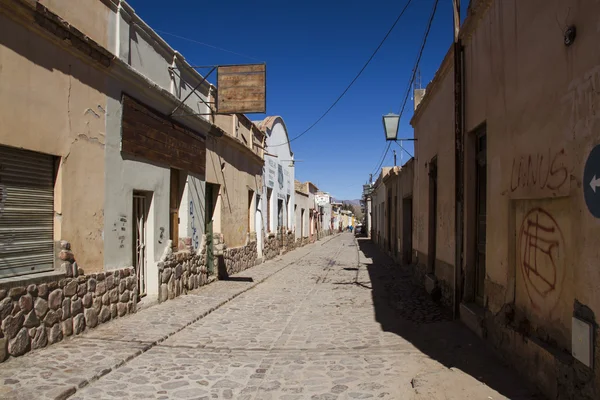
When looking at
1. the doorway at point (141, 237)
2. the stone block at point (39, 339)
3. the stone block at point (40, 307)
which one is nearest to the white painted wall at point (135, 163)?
the doorway at point (141, 237)

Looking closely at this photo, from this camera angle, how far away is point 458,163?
7.34 meters

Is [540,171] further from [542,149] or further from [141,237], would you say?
[141,237]

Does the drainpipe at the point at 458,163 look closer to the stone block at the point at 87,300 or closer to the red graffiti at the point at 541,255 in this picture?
the red graffiti at the point at 541,255

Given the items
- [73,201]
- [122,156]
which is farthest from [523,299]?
[122,156]

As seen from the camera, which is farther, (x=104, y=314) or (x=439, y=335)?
(x=104, y=314)

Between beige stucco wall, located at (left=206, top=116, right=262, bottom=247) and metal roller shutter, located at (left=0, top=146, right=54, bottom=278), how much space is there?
20.6 ft

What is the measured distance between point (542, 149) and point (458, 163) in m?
3.04

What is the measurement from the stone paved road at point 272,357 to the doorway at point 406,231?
21.4 ft

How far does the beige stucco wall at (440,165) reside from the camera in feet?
27.4

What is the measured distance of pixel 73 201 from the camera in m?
6.22

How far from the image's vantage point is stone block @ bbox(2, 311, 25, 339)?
192 inches

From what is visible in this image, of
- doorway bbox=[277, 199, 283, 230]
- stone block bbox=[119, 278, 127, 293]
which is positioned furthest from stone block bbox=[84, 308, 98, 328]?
doorway bbox=[277, 199, 283, 230]

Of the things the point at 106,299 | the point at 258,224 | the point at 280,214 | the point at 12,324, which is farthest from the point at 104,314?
the point at 280,214

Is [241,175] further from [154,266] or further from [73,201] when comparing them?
[73,201]
